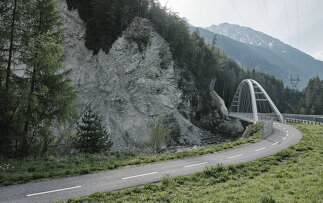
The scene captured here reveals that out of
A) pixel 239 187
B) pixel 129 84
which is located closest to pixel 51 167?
pixel 239 187

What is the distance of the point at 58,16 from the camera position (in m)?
13.5

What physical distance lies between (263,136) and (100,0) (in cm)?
4098

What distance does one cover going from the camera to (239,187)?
695cm

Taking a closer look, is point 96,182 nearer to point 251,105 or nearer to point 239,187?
point 239,187

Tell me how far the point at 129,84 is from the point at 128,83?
0.29m

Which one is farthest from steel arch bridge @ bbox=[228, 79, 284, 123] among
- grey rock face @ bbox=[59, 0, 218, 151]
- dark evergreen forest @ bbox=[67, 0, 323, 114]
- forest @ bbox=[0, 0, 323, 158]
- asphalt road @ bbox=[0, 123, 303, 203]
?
forest @ bbox=[0, 0, 323, 158]

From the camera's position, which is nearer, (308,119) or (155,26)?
(308,119)

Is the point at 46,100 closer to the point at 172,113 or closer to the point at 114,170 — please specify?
the point at 114,170

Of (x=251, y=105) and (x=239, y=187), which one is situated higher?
(x=251, y=105)

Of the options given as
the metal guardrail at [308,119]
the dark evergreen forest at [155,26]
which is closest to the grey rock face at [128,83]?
the dark evergreen forest at [155,26]

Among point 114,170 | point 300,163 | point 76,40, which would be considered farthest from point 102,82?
point 300,163

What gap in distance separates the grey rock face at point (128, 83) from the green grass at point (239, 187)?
1090 inches

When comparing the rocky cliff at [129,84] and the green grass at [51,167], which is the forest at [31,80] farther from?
the rocky cliff at [129,84]

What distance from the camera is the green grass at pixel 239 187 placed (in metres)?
6.04
